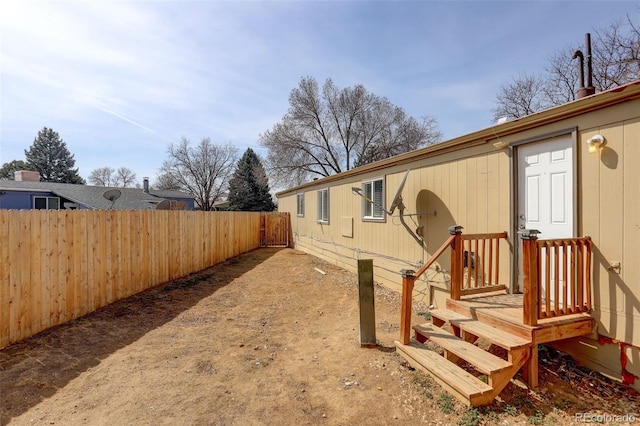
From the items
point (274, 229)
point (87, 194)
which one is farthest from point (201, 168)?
point (274, 229)

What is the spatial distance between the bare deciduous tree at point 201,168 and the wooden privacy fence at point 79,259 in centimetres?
2623

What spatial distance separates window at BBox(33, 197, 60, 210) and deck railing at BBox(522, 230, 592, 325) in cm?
2204

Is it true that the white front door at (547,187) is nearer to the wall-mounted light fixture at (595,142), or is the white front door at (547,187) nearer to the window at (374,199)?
the wall-mounted light fixture at (595,142)

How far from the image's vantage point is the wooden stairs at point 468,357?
2.65m

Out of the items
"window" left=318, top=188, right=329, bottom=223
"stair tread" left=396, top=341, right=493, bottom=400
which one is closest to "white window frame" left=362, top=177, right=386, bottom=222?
"window" left=318, top=188, right=329, bottom=223

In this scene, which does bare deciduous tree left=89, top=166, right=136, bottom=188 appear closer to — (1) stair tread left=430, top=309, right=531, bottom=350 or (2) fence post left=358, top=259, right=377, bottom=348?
(2) fence post left=358, top=259, right=377, bottom=348

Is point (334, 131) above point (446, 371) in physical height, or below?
above

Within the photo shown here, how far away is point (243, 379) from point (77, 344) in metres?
2.52

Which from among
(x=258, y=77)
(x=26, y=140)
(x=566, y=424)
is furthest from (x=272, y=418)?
(x=26, y=140)

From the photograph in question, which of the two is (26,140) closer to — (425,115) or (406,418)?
(425,115)

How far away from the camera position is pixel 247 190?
3188 centimetres

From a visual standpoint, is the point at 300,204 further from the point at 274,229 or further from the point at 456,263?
the point at 456,263

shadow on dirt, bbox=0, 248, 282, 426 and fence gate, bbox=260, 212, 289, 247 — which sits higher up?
fence gate, bbox=260, 212, 289, 247

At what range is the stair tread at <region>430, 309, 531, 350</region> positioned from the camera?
281 cm
